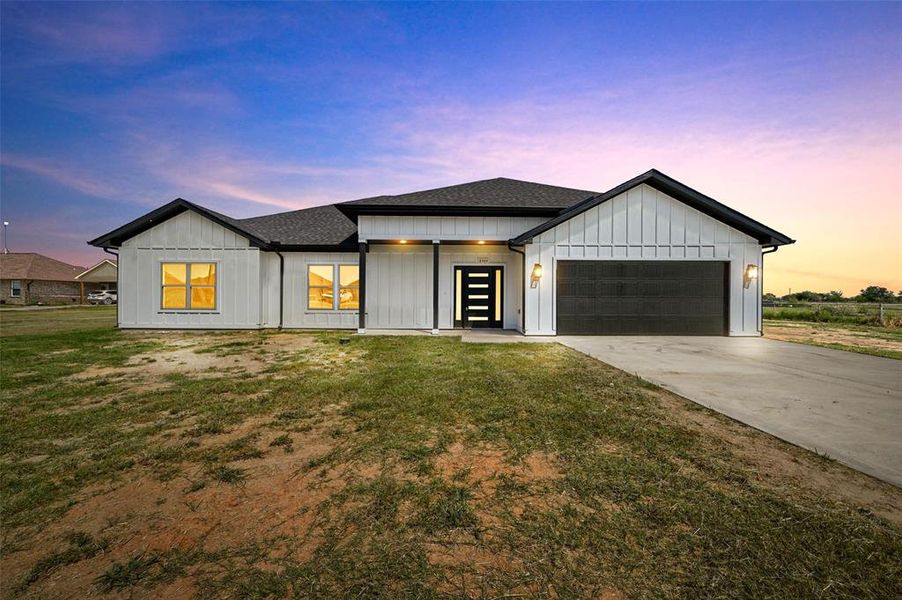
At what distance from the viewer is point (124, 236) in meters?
12.7

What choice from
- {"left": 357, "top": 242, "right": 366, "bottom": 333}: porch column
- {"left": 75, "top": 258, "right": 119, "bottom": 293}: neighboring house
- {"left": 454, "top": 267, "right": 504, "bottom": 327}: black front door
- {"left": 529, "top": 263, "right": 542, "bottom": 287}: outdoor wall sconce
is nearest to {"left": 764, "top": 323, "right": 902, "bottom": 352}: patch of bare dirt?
{"left": 529, "top": 263, "right": 542, "bottom": 287}: outdoor wall sconce

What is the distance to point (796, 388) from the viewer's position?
513 cm

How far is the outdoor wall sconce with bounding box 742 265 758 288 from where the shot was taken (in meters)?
11.1

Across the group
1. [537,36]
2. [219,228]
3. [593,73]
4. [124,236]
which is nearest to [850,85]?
[593,73]

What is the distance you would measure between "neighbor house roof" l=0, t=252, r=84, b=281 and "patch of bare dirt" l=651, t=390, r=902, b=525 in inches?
2130

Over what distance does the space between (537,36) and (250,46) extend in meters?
13.4

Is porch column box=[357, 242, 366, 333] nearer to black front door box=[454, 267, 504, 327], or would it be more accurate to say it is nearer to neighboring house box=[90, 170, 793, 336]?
neighboring house box=[90, 170, 793, 336]

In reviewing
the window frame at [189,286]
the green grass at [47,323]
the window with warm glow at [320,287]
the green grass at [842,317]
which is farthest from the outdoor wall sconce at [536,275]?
the green grass at [47,323]

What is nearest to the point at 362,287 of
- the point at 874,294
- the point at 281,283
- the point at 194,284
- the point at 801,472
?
the point at 281,283

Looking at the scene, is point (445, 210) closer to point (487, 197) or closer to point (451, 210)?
point (451, 210)

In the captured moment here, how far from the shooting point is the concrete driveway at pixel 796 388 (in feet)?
10.7

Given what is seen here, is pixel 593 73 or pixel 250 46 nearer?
pixel 593 73

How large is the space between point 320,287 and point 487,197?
7.26 m

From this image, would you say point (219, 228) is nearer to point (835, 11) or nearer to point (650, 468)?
point (650, 468)
